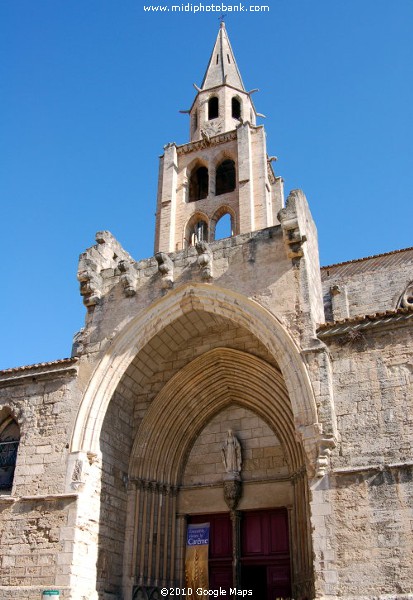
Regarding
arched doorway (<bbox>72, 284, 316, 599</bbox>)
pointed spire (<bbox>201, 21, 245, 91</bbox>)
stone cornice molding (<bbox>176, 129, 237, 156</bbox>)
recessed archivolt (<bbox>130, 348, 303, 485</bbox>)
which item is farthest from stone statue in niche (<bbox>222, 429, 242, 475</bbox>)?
pointed spire (<bbox>201, 21, 245, 91</bbox>)

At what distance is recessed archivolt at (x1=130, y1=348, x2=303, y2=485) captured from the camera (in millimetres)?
10969

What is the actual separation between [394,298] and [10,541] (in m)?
9.87

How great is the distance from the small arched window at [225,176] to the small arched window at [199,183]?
1.45 ft

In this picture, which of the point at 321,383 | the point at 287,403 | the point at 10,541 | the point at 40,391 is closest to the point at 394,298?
the point at 287,403

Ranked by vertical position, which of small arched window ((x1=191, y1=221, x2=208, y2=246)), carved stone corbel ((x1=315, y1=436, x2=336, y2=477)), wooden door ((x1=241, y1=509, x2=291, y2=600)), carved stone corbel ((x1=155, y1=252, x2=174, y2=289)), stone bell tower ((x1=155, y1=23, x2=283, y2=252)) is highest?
stone bell tower ((x1=155, y1=23, x2=283, y2=252))

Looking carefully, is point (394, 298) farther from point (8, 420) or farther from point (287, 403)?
point (8, 420)

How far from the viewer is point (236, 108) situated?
2461 cm

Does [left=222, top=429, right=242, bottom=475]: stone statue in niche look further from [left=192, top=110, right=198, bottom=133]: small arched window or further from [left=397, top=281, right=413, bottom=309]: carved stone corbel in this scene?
[left=192, top=110, right=198, bottom=133]: small arched window

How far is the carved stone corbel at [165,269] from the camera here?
36.0 feet

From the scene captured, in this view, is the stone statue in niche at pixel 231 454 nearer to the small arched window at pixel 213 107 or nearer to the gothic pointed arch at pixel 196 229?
the gothic pointed arch at pixel 196 229

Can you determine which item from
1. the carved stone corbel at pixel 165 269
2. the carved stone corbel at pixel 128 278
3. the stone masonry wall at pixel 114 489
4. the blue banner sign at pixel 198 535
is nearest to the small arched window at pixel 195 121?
the carved stone corbel at pixel 128 278

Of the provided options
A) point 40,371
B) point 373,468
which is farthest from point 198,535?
point 373,468

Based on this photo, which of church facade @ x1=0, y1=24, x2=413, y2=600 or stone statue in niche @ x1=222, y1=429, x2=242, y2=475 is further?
stone statue in niche @ x1=222, y1=429, x2=242, y2=475

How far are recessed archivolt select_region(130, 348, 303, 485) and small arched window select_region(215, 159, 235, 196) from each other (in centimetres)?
1190
